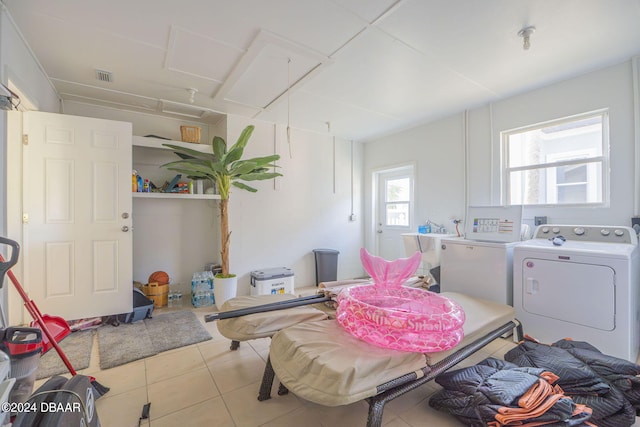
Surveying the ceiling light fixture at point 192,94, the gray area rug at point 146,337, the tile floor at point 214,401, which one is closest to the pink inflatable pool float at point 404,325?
the tile floor at point 214,401

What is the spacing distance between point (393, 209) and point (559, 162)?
2504 millimetres

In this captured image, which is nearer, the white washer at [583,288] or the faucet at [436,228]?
the white washer at [583,288]

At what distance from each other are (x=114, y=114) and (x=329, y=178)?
3.34m

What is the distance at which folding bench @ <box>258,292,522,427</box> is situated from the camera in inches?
48.2

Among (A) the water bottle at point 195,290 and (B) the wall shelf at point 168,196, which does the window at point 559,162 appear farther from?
(A) the water bottle at point 195,290

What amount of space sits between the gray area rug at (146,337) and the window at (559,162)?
4.06 meters

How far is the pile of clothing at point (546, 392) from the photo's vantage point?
53.9 inches

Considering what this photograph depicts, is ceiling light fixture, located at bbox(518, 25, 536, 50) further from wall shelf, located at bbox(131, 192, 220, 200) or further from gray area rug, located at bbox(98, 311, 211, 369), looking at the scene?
gray area rug, located at bbox(98, 311, 211, 369)

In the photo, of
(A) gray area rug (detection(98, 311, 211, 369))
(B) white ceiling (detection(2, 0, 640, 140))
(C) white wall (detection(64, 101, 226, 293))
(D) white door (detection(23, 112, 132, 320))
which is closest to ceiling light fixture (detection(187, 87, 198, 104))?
(B) white ceiling (detection(2, 0, 640, 140))

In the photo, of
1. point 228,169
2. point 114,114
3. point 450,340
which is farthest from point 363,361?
point 114,114

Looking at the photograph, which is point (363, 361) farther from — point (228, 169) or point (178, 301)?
point (178, 301)

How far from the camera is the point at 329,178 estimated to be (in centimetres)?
499

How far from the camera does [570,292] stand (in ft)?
7.43

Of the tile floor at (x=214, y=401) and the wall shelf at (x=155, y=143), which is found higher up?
the wall shelf at (x=155, y=143)
